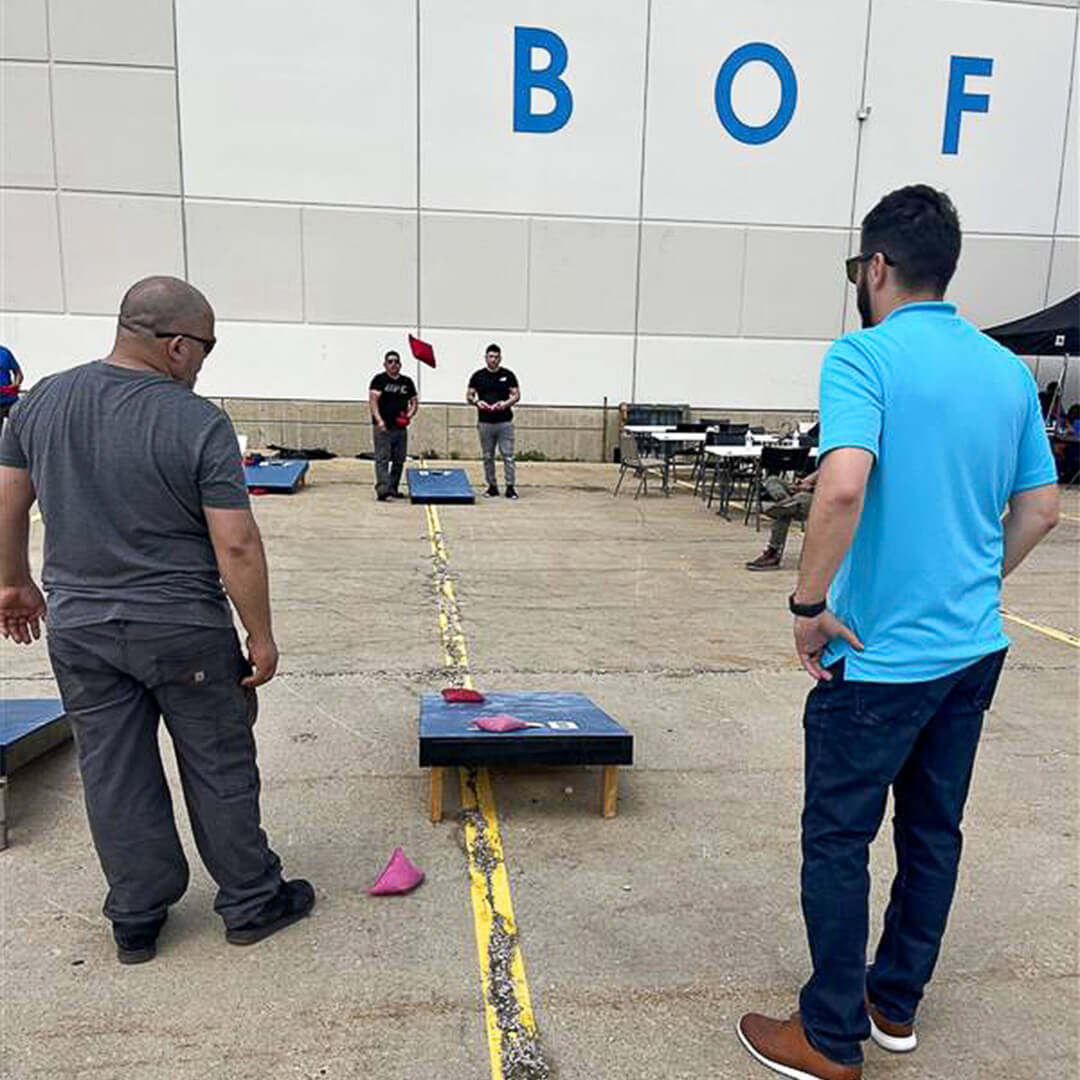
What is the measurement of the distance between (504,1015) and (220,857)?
0.91m

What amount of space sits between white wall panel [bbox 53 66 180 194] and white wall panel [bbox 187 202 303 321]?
35.9 inches

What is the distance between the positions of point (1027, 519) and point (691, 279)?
14038mm

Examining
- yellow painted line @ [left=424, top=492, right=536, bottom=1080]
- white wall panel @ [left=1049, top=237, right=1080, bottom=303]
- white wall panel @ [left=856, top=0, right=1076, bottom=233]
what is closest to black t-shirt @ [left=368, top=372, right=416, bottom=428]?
yellow painted line @ [left=424, top=492, right=536, bottom=1080]

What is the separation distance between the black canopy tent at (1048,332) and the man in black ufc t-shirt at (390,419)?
8.92 metres

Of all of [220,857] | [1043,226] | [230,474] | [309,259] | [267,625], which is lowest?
[220,857]

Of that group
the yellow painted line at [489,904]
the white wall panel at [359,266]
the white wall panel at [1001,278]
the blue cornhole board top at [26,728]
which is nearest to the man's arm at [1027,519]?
the yellow painted line at [489,904]

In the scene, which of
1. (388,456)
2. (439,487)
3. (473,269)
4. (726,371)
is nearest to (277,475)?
(388,456)

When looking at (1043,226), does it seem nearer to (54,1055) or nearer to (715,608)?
(715,608)

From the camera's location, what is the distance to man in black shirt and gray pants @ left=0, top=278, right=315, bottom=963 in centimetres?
227

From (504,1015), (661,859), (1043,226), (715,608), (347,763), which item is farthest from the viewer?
(1043,226)

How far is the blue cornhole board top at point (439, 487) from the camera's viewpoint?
10.9 meters

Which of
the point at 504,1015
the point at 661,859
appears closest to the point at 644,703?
the point at 661,859

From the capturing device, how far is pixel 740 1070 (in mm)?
2191

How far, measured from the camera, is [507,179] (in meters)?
14.8
